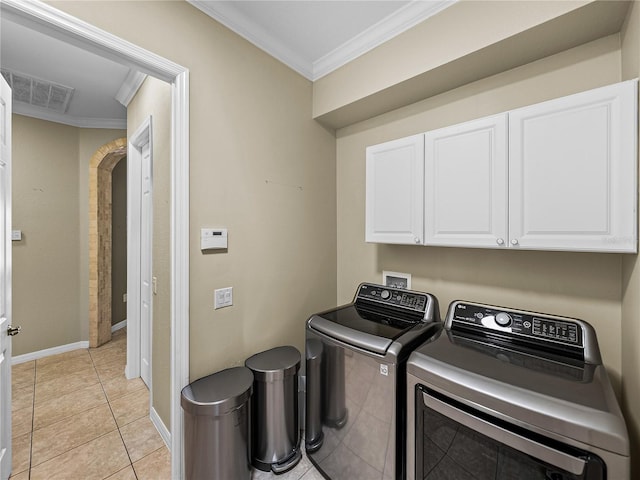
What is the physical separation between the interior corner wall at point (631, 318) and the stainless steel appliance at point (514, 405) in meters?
0.13

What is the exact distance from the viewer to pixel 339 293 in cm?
253

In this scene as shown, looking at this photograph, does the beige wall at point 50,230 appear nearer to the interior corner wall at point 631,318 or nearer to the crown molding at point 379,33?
the crown molding at point 379,33

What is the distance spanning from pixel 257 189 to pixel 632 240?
1.85 meters

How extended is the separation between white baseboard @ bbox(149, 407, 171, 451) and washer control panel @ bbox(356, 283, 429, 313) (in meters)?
1.62

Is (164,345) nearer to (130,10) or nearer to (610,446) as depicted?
(130,10)

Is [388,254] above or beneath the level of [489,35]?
beneath

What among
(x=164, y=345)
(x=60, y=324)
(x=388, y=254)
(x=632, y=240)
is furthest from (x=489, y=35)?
(x=60, y=324)

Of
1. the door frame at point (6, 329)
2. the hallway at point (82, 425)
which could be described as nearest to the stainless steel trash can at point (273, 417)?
the hallway at point (82, 425)

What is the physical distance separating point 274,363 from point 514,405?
1.27m

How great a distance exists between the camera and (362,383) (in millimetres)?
1357

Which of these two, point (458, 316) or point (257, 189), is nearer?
point (458, 316)

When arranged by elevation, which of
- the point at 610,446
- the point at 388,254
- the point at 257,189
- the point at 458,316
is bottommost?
the point at 610,446

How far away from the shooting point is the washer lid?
79 cm

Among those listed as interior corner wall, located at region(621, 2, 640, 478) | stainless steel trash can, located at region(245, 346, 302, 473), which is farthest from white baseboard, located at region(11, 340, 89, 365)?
interior corner wall, located at region(621, 2, 640, 478)
